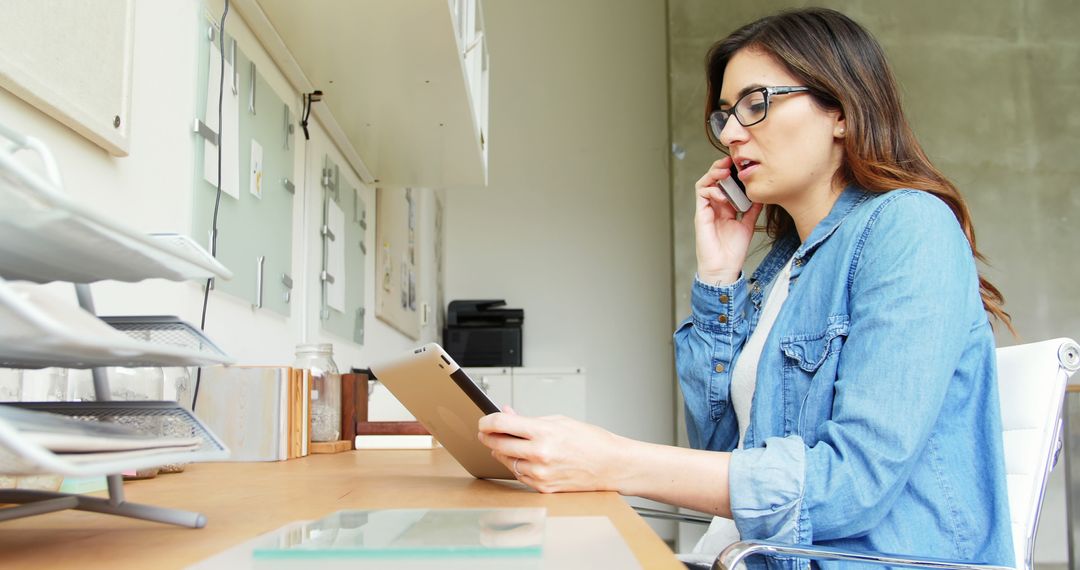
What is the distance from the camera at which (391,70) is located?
193cm

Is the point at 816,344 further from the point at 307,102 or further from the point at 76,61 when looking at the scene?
the point at 307,102

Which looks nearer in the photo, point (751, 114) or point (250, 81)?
point (751, 114)

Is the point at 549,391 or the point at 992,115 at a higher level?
the point at 992,115

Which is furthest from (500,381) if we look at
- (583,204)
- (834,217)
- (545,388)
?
(834,217)

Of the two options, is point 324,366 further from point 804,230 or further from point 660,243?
point 660,243

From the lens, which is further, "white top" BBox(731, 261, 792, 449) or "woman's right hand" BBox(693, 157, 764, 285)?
"woman's right hand" BBox(693, 157, 764, 285)

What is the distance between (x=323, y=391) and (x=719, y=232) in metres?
0.84

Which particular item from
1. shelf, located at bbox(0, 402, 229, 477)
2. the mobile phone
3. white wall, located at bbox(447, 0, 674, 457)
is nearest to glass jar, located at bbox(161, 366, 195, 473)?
shelf, located at bbox(0, 402, 229, 477)

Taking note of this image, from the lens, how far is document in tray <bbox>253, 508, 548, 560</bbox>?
0.53 m

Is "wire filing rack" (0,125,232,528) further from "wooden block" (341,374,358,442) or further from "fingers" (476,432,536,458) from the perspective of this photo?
"wooden block" (341,374,358,442)

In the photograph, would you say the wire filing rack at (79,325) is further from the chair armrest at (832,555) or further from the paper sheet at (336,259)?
the paper sheet at (336,259)

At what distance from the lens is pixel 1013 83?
14.7ft

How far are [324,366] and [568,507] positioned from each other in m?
1.06

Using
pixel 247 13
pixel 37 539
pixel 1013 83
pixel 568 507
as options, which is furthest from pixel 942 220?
pixel 1013 83
